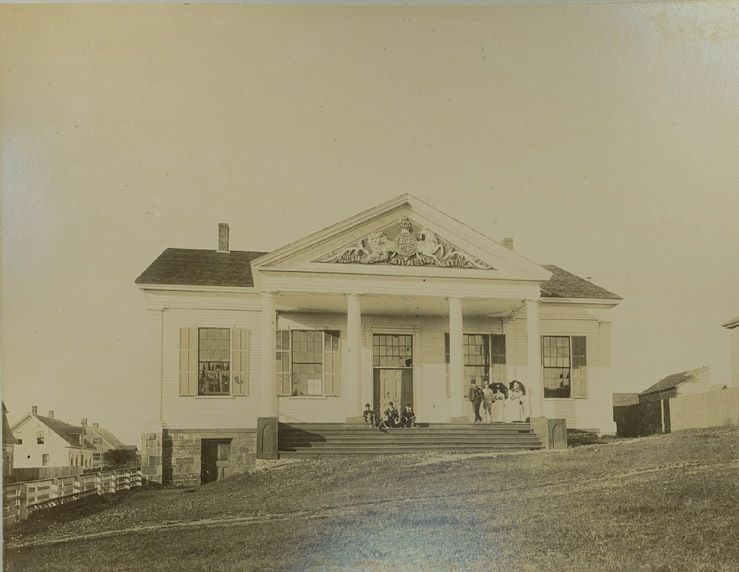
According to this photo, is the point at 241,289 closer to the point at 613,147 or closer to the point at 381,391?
the point at 381,391

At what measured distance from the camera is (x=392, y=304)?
10.5 metres

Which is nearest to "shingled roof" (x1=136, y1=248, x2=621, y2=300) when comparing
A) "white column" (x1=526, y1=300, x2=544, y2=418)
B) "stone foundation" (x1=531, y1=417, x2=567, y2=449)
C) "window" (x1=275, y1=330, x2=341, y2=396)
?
"white column" (x1=526, y1=300, x2=544, y2=418)

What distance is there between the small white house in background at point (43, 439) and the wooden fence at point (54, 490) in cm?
23

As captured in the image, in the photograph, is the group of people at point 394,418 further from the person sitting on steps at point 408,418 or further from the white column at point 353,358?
the white column at point 353,358

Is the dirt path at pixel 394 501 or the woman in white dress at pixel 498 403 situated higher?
the woman in white dress at pixel 498 403

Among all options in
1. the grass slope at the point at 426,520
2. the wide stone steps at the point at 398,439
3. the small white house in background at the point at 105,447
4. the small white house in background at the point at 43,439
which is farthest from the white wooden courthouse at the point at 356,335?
the small white house in background at the point at 43,439

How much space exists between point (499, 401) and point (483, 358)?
61cm

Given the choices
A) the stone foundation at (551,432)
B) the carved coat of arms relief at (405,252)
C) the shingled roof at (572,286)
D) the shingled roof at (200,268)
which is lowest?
the stone foundation at (551,432)

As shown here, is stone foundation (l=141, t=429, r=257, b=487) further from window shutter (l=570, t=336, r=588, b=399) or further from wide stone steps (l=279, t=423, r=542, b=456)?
window shutter (l=570, t=336, r=588, b=399)

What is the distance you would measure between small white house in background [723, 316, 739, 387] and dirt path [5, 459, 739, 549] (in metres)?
1.03

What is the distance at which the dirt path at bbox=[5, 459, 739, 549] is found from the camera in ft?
29.2

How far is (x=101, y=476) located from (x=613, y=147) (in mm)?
6821

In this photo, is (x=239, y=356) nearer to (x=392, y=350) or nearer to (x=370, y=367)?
(x=370, y=367)

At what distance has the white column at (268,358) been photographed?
33.0 feet
